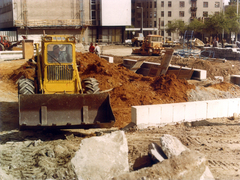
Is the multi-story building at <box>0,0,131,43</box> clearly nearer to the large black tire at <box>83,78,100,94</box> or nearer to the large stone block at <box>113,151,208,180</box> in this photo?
the large black tire at <box>83,78,100,94</box>

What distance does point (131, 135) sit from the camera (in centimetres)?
788

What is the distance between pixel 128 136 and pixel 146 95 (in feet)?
13.0

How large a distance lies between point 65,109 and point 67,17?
4668cm

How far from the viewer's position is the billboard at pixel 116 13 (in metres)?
58.4

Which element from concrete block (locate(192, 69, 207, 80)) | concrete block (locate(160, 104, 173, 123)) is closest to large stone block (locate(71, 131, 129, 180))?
concrete block (locate(160, 104, 173, 123))

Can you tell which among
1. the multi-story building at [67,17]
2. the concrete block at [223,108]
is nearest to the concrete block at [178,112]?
the concrete block at [223,108]

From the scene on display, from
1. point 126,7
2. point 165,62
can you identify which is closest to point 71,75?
point 165,62

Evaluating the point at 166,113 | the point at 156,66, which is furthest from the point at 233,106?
the point at 156,66

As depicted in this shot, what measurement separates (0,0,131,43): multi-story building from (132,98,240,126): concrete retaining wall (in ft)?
133

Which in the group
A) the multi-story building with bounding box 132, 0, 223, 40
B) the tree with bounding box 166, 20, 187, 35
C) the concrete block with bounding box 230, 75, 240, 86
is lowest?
the concrete block with bounding box 230, 75, 240, 86

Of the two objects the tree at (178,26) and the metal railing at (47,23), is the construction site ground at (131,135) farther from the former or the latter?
the tree at (178,26)

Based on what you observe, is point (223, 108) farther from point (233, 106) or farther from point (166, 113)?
point (166, 113)

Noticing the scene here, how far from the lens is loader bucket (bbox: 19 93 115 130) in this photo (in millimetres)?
7922

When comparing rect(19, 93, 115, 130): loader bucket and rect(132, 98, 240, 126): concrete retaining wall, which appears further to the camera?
rect(132, 98, 240, 126): concrete retaining wall
